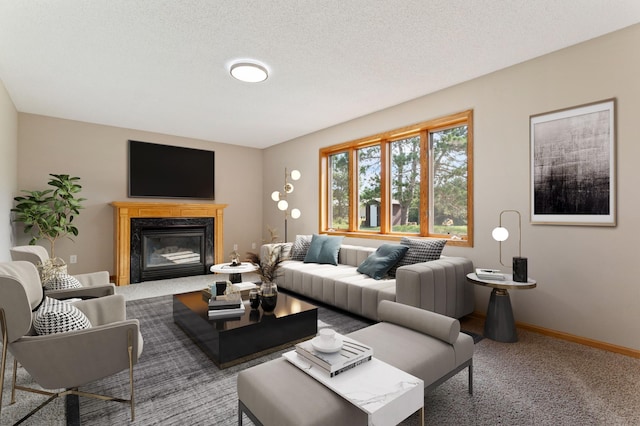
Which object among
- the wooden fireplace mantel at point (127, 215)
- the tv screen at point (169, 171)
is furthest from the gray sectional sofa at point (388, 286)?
the tv screen at point (169, 171)

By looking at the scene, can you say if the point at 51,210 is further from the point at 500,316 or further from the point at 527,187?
the point at 527,187

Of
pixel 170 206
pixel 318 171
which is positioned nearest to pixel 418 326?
pixel 318 171

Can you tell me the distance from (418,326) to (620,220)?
206 cm

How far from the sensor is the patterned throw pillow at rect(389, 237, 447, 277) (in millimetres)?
3369

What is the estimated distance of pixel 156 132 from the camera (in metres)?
5.70

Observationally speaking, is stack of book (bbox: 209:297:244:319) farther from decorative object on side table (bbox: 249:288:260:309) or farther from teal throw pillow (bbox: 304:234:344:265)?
teal throw pillow (bbox: 304:234:344:265)

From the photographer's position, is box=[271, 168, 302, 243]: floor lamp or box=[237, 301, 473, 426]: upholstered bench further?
box=[271, 168, 302, 243]: floor lamp

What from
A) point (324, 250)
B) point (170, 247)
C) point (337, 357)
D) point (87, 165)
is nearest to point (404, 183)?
point (324, 250)

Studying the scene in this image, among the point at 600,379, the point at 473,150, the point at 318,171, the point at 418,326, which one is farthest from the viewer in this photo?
the point at 318,171

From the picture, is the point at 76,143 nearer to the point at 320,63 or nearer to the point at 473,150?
the point at 320,63

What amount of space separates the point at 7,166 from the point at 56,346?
3692 millimetres

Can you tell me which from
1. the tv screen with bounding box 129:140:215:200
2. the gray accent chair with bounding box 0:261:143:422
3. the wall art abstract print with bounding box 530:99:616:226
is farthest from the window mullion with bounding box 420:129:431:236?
the tv screen with bounding box 129:140:215:200

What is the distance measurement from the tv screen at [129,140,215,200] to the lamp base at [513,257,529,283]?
5.43 metres

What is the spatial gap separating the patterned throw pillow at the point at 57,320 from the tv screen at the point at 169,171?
4.26m
